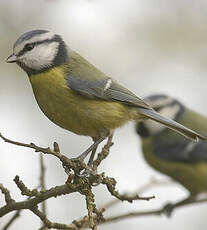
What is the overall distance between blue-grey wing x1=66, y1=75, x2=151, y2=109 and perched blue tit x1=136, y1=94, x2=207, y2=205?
2131 millimetres

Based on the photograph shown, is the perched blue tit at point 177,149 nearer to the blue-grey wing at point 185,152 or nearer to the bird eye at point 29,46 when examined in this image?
the blue-grey wing at point 185,152

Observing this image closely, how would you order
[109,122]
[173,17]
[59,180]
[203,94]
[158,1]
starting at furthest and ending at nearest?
[203,94], [173,17], [59,180], [158,1], [109,122]

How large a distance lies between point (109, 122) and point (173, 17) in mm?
3132

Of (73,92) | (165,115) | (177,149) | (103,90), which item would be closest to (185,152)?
(177,149)

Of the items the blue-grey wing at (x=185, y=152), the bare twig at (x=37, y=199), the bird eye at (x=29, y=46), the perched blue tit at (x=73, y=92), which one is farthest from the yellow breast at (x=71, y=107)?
the blue-grey wing at (x=185, y=152)

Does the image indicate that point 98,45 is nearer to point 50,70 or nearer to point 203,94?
point 203,94

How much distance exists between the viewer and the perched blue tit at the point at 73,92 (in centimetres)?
271

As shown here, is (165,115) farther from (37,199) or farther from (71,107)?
(37,199)

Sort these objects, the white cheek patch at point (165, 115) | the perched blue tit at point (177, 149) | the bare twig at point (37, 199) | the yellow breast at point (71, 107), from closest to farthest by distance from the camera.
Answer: the bare twig at point (37, 199) → the yellow breast at point (71, 107) → the perched blue tit at point (177, 149) → the white cheek patch at point (165, 115)

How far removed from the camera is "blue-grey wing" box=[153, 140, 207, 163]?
4.94 meters

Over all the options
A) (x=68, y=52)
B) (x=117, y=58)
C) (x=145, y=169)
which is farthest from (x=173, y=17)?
(x=68, y=52)

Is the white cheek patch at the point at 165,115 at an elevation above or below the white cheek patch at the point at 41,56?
above

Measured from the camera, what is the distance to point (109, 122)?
2.83m

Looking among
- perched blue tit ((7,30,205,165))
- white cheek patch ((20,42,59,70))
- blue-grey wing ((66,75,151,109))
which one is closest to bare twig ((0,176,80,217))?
perched blue tit ((7,30,205,165))
